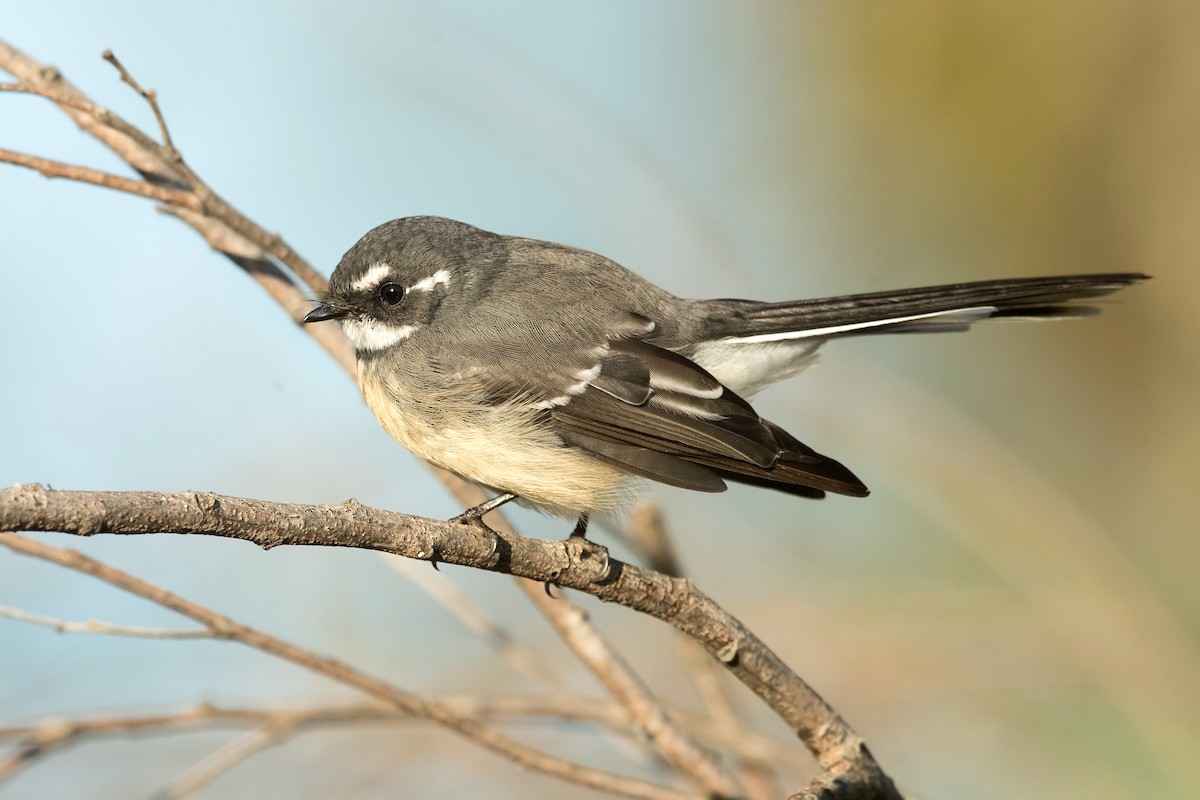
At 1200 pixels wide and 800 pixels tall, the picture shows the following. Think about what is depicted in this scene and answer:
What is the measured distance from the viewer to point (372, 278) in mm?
4211

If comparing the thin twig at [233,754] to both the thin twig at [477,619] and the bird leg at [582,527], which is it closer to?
the thin twig at [477,619]

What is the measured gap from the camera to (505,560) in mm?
2824

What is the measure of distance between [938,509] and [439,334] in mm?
2595

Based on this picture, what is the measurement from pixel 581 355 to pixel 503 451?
45 centimetres

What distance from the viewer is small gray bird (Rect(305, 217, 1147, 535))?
3.74 meters

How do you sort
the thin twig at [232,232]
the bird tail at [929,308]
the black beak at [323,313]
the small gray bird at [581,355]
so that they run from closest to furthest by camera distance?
the thin twig at [232,232] < the small gray bird at [581,355] < the bird tail at [929,308] < the black beak at [323,313]

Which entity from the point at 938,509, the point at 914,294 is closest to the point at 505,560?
the point at 914,294

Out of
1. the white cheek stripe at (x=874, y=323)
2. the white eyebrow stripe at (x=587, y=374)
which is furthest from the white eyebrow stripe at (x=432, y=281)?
the white cheek stripe at (x=874, y=323)

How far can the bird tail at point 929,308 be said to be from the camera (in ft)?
12.7

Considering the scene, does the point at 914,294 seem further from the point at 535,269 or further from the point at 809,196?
the point at 809,196

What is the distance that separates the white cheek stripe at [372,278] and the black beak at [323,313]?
108 mm

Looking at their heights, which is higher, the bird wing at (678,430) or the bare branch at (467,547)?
the bird wing at (678,430)

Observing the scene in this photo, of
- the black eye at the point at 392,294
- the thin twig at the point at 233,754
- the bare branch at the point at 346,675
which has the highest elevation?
the black eye at the point at 392,294

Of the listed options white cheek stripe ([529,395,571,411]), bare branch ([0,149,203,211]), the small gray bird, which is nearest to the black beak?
the small gray bird
